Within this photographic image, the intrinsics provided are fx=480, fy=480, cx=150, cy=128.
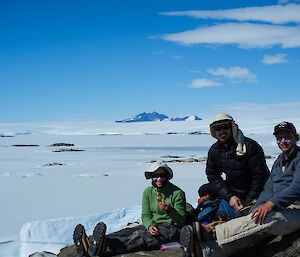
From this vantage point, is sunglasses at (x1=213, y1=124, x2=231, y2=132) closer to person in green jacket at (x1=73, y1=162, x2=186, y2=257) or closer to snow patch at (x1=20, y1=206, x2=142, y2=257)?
person in green jacket at (x1=73, y1=162, x2=186, y2=257)

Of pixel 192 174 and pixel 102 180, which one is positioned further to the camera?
pixel 192 174

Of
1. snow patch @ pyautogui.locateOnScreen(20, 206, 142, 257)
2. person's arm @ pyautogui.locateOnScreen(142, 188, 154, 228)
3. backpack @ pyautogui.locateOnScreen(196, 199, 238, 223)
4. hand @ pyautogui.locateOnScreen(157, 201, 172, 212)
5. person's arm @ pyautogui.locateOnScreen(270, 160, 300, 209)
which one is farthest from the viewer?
snow patch @ pyautogui.locateOnScreen(20, 206, 142, 257)

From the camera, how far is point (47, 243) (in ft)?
17.8

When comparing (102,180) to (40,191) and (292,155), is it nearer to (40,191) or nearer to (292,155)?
(40,191)

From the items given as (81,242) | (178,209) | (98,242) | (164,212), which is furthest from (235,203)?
(81,242)

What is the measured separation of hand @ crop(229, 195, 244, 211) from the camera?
12.6ft

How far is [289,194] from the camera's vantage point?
3129mm

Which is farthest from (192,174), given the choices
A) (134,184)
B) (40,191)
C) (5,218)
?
(5,218)

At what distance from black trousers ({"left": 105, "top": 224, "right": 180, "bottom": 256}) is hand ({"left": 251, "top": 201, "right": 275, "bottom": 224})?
786 mm

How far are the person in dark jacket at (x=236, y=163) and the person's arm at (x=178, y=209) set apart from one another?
423 millimetres

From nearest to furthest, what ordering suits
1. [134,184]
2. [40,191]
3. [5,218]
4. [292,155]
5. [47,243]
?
[292,155] → [47,243] → [5,218] → [40,191] → [134,184]

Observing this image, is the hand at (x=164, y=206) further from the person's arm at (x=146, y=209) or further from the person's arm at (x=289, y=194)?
the person's arm at (x=289, y=194)

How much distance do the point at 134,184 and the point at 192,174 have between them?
2.22m

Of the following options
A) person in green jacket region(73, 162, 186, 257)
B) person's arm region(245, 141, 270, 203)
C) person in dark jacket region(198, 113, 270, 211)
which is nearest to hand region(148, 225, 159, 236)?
person in green jacket region(73, 162, 186, 257)
